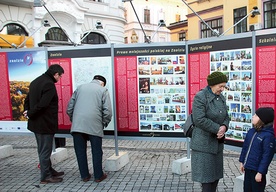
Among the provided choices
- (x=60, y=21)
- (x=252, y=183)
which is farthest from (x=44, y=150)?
(x=60, y=21)

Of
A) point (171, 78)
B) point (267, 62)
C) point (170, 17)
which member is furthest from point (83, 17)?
→ point (170, 17)

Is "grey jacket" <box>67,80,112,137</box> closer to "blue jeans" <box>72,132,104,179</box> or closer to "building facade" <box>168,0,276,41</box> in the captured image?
"blue jeans" <box>72,132,104,179</box>

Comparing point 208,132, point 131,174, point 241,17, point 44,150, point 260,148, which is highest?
point 241,17

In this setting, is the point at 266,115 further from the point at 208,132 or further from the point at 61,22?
the point at 61,22

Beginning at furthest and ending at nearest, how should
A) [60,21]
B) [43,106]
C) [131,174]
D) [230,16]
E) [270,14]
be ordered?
[230,16] < [270,14] < [60,21] < [131,174] < [43,106]

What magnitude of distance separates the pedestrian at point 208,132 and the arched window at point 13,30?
46.9 ft

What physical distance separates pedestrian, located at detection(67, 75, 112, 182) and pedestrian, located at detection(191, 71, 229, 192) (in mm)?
1782

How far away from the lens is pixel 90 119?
496 cm

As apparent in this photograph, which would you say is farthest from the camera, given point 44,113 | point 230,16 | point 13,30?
point 230,16

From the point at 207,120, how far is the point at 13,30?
48.5 feet

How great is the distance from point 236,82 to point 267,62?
518 mm

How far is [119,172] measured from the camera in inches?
221

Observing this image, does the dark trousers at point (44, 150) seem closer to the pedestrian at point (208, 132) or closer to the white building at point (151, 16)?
the pedestrian at point (208, 132)

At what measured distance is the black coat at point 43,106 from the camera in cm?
491
